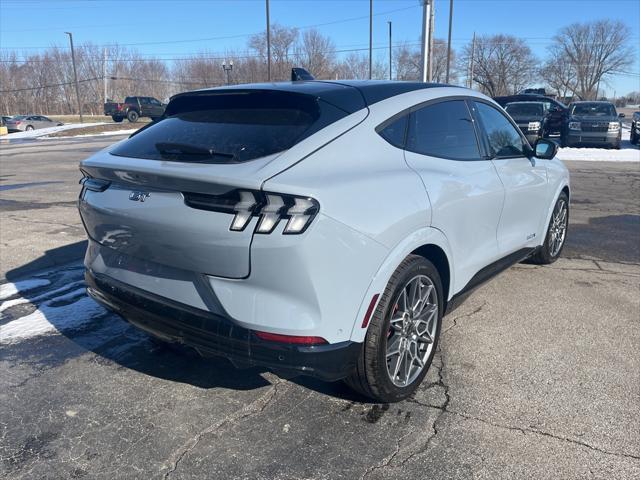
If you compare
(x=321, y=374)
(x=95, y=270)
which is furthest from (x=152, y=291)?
(x=321, y=374)

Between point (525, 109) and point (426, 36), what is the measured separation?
16.3ft

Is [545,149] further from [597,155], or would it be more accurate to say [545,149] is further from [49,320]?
[597,155]

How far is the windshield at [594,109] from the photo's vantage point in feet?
62.0

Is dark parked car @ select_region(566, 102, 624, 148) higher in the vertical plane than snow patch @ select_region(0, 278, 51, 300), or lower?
higher

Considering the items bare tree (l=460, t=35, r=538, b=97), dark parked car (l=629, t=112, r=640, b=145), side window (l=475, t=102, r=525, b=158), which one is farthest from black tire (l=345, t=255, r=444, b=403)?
Result: bare tree (l=460, t=35, r=538, b=97)

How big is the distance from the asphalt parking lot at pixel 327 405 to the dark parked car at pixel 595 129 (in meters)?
15.8

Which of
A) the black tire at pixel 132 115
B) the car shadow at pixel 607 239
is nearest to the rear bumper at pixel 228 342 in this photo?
the car shadow at pixel 607 239

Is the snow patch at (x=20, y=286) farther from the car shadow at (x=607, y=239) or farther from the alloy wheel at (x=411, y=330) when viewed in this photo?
the car shadow at (x=607, y=239)

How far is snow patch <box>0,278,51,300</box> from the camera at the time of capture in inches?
179

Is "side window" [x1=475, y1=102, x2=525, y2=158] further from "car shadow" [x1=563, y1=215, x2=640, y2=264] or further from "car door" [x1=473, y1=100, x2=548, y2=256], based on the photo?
"car shadow" [x1=563, y1=215, x2=640, y2=264]

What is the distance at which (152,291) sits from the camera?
266 centimetres

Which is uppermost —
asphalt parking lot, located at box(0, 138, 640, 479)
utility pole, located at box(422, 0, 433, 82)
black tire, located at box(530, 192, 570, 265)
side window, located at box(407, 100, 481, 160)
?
utility pole, located at box(422, 0, 433, 82)

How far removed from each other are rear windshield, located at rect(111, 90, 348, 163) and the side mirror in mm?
2564

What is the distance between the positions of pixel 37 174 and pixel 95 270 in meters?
11.3
